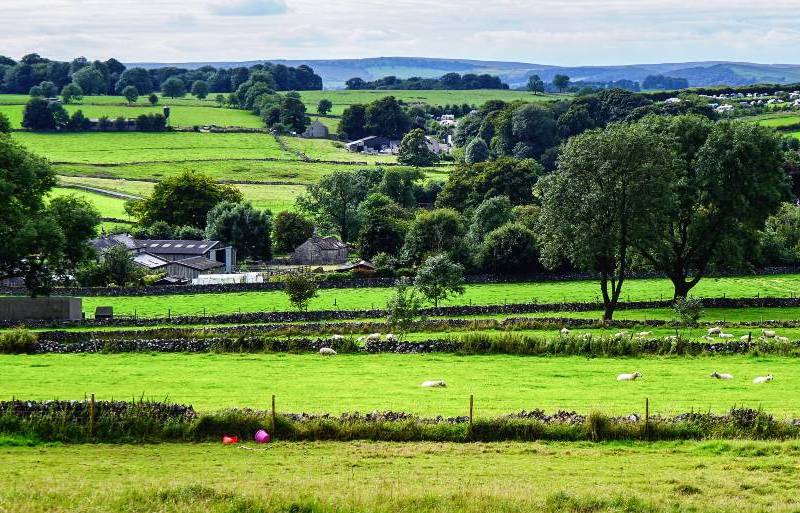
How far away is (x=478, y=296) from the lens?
72188 millimetres

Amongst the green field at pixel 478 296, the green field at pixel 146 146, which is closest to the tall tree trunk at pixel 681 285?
the green field at pixel 478 296

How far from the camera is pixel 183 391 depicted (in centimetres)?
3816

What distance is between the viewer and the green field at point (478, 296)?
2697 inches

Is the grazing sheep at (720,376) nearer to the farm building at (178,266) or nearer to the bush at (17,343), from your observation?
the bush at (17,343)

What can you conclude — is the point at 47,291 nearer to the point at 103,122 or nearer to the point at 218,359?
the point at 218,359

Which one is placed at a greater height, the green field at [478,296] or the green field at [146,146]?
the green field at [146,146]

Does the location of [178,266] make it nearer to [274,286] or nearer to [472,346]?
[274,286]

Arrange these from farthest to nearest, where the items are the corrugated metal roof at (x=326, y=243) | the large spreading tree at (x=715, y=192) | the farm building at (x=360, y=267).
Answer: the corrugated metal roof at (x=326, y=243) < the farm building at (x=360, y=267) < the large spreading tree at (x=715, y=192)

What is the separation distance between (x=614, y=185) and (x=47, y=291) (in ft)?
110

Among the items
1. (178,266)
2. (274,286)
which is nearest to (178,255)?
(178,266)

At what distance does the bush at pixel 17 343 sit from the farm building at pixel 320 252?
5012cm

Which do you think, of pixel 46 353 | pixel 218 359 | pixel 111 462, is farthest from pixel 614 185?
pixel 111 462

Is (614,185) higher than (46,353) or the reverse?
higher

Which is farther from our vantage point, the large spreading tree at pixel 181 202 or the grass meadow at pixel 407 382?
the large spreading tree at pixel 181 202
